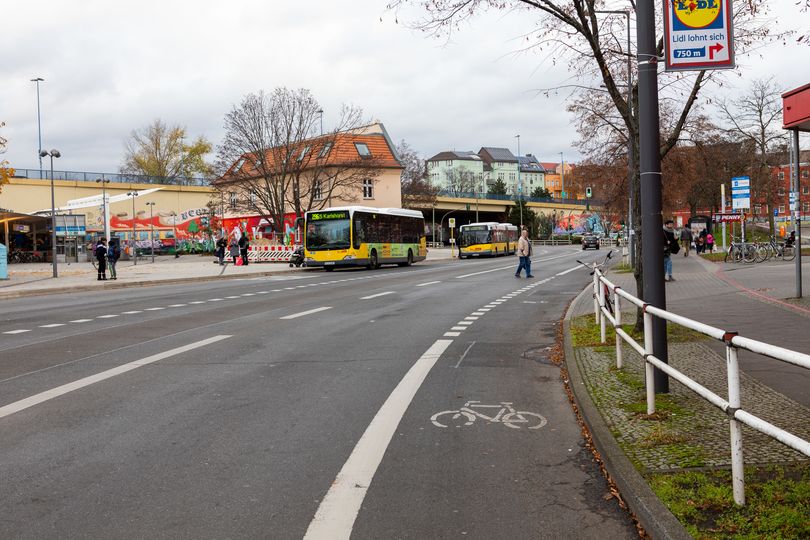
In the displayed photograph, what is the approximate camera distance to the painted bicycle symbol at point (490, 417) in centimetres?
632

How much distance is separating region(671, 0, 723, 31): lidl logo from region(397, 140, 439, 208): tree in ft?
240

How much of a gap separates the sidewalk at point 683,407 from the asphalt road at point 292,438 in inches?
8.0

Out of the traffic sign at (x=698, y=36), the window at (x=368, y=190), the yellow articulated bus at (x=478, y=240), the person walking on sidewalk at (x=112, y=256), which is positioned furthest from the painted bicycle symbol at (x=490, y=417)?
the window at (x=368, y=190)

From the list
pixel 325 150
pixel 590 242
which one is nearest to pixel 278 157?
pixel 325 150

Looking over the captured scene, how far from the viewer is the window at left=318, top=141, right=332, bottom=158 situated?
5269 centimetres

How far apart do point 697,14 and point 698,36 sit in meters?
0.18

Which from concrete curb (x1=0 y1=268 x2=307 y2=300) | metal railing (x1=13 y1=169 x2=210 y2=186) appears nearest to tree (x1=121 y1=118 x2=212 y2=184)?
metal railing (x1=13 y1=169 x2=210 y2=186)

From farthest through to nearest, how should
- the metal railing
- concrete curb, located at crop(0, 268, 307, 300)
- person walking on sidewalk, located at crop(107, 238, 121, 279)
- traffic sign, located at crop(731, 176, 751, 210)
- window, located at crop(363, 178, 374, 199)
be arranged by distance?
1. window, located at crop(363, 178, 374, 199)
2. the metal railing
3. person walking on sidewalk, located at crop(107, 238, 121, 279)
4. traffic sign, located at crop(731, 176, 751, 210)
5. concrete curb, located at crop(0, 268, 307, 300)

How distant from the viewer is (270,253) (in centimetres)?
4969

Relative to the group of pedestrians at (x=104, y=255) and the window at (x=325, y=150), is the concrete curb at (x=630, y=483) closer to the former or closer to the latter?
the group of pedestrians at (x=104, y=255)

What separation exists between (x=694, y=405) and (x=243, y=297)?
1603cm

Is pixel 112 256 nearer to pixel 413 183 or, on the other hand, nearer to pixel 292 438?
pixel 292 438

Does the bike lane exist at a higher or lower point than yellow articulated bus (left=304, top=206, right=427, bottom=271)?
lower

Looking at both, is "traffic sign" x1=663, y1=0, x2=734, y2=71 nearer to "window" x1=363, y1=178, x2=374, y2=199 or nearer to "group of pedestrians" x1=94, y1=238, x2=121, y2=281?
"group of pedestrians" x1=94, y1=238, x2=121, y2=281
